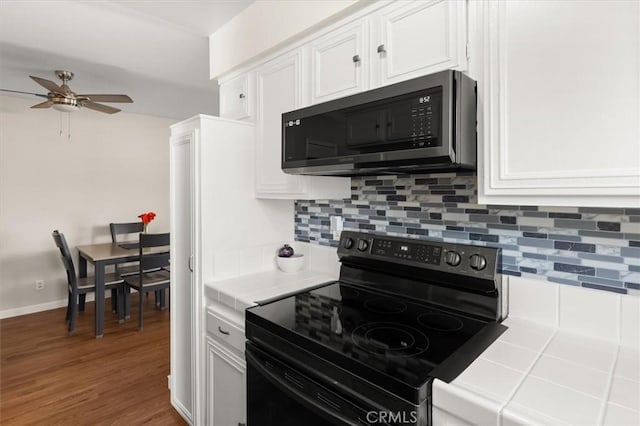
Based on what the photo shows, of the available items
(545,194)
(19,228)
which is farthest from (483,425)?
(19,228)

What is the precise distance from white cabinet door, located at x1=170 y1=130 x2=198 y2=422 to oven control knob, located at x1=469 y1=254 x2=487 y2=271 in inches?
53.5

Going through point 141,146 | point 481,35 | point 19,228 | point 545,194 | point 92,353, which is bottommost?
point 92,353

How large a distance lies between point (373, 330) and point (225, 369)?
34.0 inches

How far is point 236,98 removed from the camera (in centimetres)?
208

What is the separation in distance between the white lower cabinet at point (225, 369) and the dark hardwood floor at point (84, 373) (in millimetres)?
528

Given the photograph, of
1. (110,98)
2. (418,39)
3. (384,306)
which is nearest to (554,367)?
(384,306)

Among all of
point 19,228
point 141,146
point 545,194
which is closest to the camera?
point 545,194

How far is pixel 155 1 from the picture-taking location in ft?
6.20

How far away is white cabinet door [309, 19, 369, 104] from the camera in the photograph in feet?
4.52

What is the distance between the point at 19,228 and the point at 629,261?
503 cm

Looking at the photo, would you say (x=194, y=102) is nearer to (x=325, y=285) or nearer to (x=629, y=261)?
(x=325, y=285)

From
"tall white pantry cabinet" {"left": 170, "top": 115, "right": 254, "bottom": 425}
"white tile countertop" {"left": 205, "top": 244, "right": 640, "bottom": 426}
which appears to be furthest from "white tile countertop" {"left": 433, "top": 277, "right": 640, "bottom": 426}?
"tall white pantry cabinet" {"left": 170, "top": 115, "right": 254, "bottom": 425}

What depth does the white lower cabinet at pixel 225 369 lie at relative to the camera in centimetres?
152

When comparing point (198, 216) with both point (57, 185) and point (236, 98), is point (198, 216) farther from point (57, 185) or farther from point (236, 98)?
point (57, 185)
